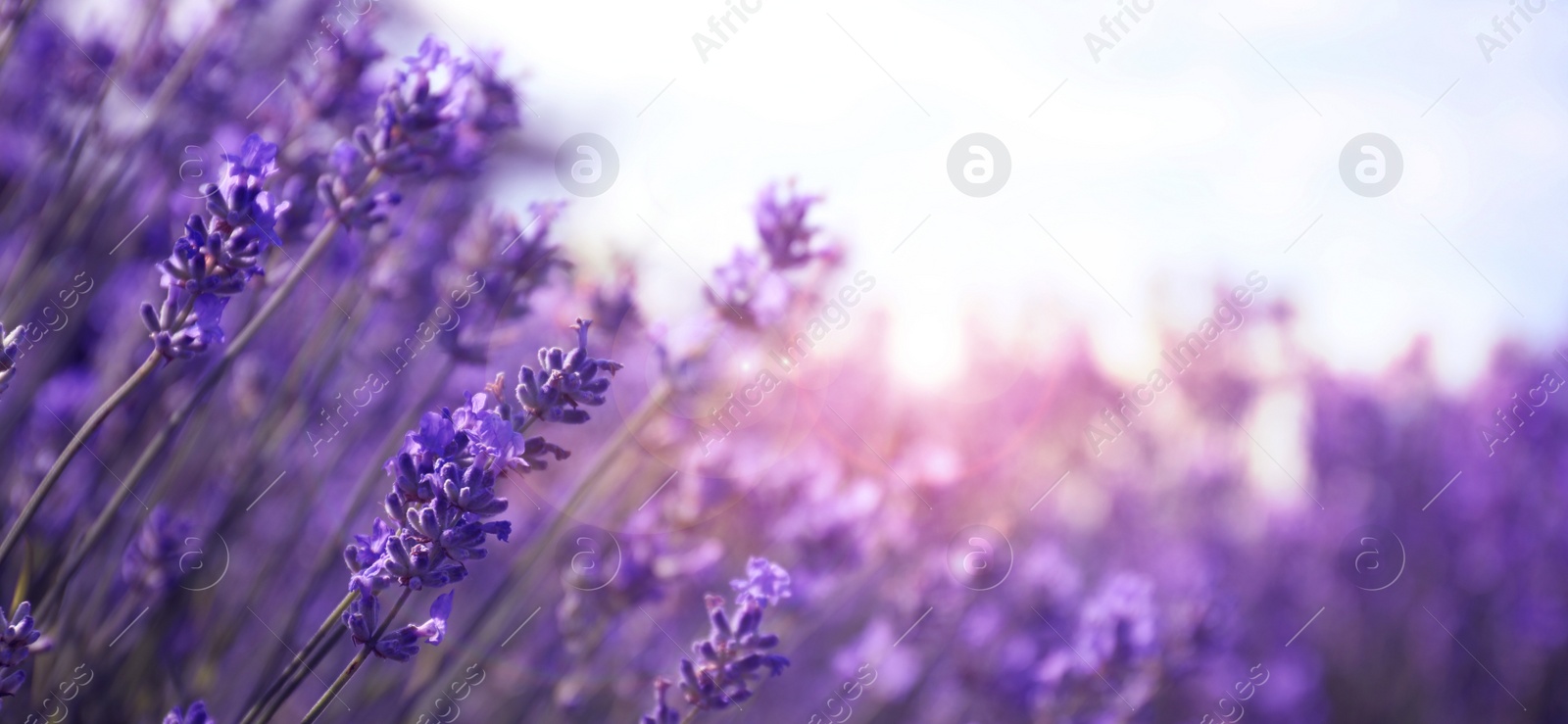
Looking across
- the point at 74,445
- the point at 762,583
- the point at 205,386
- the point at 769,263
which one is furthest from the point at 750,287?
the point at 74,445

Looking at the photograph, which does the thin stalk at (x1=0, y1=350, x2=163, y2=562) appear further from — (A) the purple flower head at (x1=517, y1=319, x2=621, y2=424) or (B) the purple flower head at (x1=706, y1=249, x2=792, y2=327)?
(B) the purple flower head at (x1=706, y1=249, x2=792, y2=327)

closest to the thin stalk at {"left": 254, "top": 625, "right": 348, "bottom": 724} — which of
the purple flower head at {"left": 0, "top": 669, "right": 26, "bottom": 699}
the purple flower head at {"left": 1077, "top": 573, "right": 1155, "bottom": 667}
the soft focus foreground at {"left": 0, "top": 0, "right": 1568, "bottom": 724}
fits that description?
the soft focus foreground at {"left": 0, "top": 0, "right": 1568, "bottom": 724}

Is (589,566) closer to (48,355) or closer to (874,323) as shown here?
(48,355)

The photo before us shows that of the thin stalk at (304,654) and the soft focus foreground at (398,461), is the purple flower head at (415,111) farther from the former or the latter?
the thin stalk at (304,654)

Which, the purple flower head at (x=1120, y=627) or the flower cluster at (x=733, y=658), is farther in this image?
the purple flower head at (x=1120, y=627)

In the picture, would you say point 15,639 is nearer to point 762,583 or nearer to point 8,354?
point 8,354

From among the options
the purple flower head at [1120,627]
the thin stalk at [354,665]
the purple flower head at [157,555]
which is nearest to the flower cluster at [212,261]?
the thin stalk at [354,665]

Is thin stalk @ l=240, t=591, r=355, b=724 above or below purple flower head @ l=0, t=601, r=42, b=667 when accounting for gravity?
above
